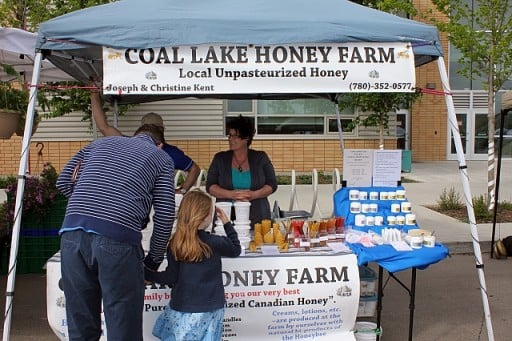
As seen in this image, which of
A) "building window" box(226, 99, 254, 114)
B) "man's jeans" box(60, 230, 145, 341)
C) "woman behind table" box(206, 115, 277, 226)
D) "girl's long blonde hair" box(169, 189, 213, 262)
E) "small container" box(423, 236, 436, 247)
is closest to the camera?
"man's jeans" box(60, 230, 145, 341)

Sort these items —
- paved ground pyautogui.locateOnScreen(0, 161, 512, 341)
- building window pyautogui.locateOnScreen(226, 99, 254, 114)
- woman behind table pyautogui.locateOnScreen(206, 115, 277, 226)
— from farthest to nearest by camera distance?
building window pyautogui.locateOnScreen(226, 99, 254, 114) < woman behind table pyautogui.locateOnScreen(206, 115, 277, 226) < paved ground pyautogui.locateOnScreen(0, 161, 512, 341)

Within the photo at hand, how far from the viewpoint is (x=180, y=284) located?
Result: 3.17 meters

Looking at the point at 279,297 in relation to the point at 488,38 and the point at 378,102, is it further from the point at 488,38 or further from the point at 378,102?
the point at 378,102

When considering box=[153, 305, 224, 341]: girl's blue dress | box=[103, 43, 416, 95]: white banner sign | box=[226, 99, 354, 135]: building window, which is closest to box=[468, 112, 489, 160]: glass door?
box=[226, 99, 354, 135]: building window

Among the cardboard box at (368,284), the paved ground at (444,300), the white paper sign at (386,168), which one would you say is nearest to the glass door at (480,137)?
the paved ground at (444,300)

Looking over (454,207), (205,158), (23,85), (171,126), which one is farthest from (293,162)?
(23,85)

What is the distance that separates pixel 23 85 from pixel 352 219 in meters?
3.13

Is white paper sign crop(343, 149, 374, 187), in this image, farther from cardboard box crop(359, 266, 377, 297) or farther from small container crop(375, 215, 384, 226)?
cardboard box crop(359, 266, 377, 297)

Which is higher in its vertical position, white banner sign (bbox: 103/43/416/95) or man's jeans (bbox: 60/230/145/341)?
white banner sign (bbox: 103/43/416/95)

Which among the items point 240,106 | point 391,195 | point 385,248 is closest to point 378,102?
point 240,106

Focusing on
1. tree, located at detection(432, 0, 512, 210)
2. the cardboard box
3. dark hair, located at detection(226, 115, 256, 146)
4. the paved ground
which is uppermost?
tree, located at detection(432, 0, 512, 210)

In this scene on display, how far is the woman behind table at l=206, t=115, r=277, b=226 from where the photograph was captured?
16.2 ft

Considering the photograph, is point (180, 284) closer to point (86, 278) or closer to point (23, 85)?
point (86, 278)

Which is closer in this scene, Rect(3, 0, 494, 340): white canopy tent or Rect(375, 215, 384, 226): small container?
Rect(3, 0, 494, 340): white canopy tent
